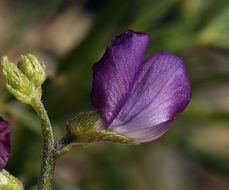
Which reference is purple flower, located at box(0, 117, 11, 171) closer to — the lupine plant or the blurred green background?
the lupine plant

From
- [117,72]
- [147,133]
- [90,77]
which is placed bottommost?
[90,77]

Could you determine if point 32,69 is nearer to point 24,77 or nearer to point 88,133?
point 24,77

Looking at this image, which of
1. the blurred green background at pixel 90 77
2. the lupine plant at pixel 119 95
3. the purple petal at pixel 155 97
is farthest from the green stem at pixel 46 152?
the blurred green background at pixel 90 77

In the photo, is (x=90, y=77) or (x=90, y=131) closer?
(x=90, y=131)

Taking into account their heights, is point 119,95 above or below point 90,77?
above

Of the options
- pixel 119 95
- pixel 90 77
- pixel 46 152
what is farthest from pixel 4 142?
pixel 90 77

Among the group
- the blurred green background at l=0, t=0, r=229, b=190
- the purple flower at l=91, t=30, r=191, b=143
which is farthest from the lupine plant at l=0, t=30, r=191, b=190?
the blurred green background at l=0, t=0, r=229, b=190

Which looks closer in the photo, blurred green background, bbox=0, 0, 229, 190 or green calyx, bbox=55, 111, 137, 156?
green calyx, bbox=55, 111, 137, 156
